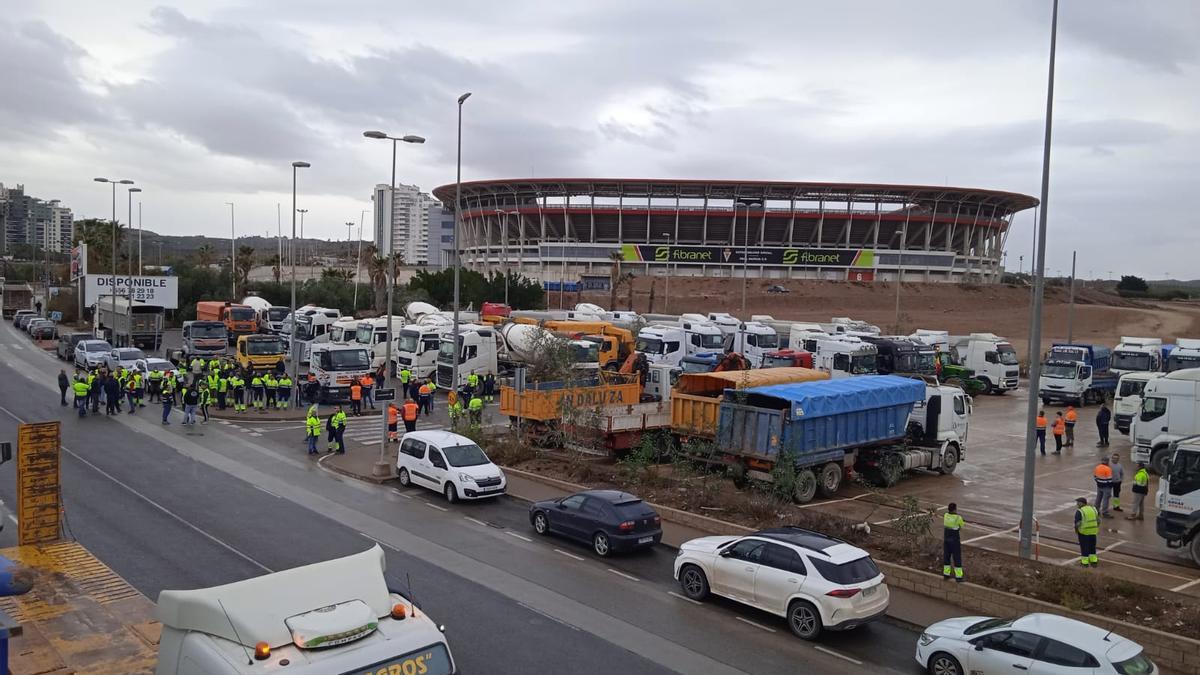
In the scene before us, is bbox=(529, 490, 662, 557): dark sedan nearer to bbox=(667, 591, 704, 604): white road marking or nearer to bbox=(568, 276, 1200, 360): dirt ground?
bbox=(667, 591, 704, 604): white road marking

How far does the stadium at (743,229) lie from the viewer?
119 meters

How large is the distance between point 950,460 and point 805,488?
6962 mm

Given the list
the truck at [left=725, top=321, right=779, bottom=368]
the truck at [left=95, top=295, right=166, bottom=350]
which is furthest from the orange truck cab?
the truck at [left=725, top=321, right=779, bottom=368]

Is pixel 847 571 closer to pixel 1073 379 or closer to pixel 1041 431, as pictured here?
pixel 1041 431

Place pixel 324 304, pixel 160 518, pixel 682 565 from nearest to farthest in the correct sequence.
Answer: pixel 682 565 < pixel 160 518 < pixel 324 304

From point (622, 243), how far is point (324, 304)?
2192 inches

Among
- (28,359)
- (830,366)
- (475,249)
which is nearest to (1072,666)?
(830,366)

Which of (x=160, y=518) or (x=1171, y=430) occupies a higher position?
(x=1171, y=430)

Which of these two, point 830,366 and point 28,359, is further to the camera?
point 28,359

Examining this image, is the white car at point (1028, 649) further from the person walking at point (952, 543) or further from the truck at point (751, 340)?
the truck at point (751, 340)

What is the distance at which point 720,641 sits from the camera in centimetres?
1241

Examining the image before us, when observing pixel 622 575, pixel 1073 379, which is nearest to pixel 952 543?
pixel 622 575

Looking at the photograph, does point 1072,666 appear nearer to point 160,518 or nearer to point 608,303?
point 160,518

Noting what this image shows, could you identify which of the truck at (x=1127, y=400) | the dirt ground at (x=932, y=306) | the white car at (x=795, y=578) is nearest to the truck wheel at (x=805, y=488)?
the white car at (x=795, y=578)
